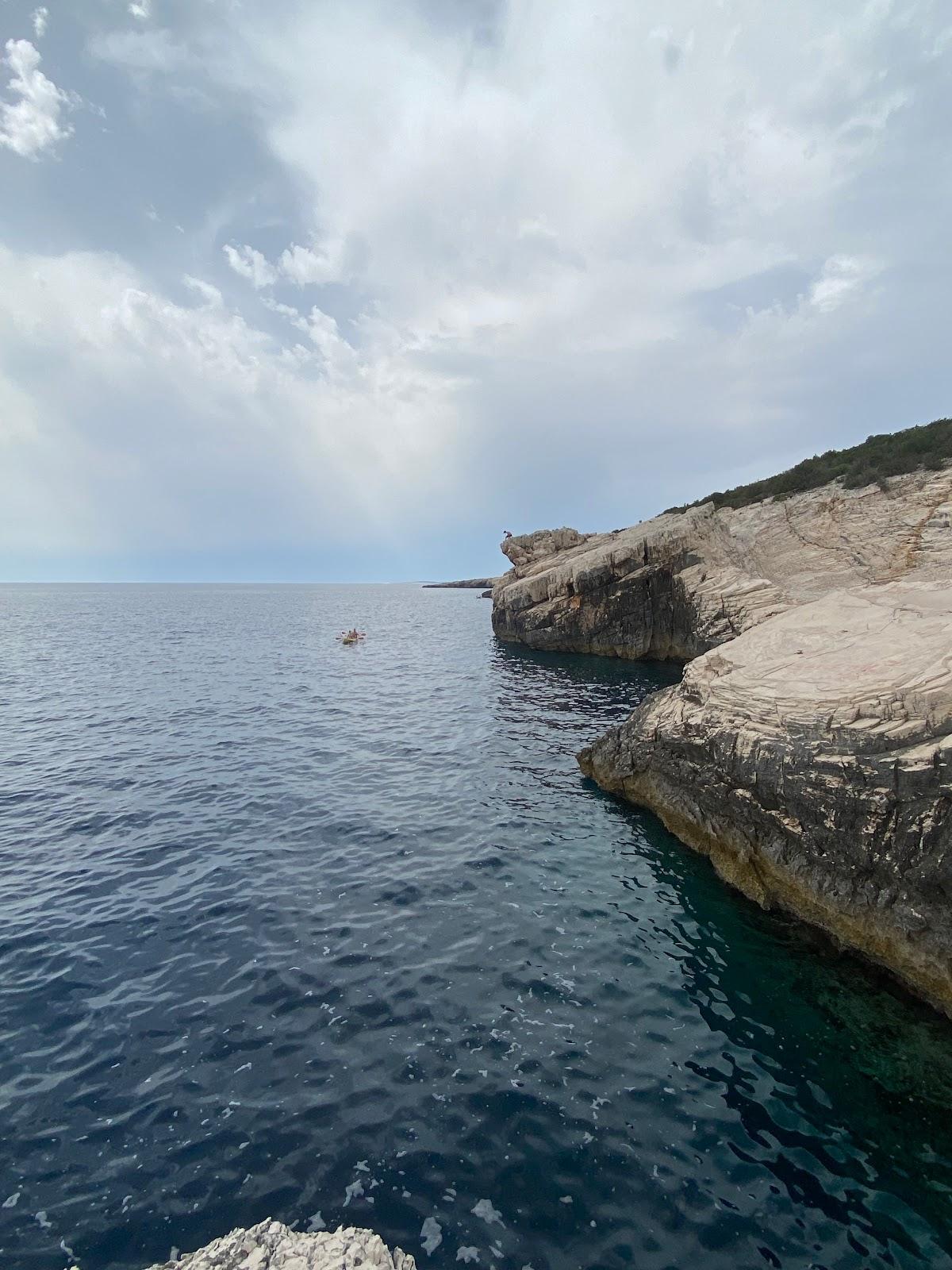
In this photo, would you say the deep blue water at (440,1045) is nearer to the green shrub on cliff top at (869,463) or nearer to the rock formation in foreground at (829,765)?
the rock formation in foreground at (829,765)

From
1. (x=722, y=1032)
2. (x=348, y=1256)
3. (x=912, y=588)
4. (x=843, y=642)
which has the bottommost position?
(x=722, y=1032)

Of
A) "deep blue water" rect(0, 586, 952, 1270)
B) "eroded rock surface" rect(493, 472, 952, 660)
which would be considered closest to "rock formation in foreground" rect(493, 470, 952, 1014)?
"deep blue water" rect(0, 586, 952, 1270)

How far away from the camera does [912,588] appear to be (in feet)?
55.7

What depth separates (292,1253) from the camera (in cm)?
531

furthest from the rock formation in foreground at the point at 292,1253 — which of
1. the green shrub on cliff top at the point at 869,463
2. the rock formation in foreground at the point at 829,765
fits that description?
the green shrub on cliff top at the point at 869,463

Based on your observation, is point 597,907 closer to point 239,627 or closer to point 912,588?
point 912,588

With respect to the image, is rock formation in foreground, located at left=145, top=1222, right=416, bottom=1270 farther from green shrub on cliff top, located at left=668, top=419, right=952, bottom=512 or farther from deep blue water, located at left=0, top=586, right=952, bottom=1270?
green shrub on cliff top, located at left=668, top=419, right=952, bottom=512

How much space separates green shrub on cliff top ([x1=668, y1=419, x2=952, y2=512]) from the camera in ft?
113

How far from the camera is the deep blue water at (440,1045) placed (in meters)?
6.38

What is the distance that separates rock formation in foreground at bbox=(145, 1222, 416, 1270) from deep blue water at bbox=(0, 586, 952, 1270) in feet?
2.76

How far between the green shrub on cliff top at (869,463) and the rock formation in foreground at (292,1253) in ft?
136

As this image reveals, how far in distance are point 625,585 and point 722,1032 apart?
122 feet

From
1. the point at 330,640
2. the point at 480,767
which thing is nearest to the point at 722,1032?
the point at 480,767

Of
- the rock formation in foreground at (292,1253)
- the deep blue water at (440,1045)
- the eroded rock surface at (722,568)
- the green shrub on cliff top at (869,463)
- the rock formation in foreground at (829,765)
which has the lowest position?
the deep blue water at (440,1045)
